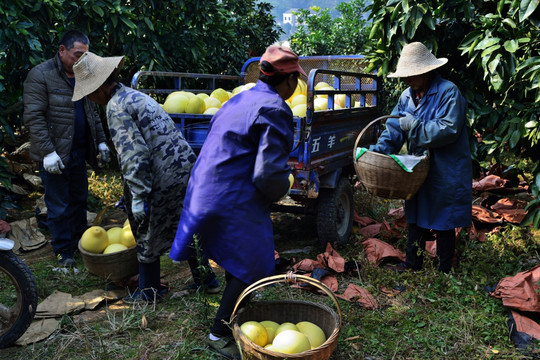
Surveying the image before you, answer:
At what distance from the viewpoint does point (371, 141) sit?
5727 millimetres

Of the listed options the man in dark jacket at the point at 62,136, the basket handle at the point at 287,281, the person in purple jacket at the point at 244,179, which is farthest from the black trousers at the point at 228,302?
the man in dark jacket at the point at 62,136

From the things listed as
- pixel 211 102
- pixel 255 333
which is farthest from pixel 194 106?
pixel 255 333

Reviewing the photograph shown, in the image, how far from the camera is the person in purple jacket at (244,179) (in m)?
2.56

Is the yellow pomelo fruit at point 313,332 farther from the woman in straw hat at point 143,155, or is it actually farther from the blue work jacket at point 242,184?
the woman in straw hat at point 143,155

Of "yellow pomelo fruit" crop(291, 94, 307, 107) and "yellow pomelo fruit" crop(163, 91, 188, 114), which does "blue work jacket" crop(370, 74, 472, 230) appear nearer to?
"yellow pomelo fruit" crop(291, 94, 307, 107)

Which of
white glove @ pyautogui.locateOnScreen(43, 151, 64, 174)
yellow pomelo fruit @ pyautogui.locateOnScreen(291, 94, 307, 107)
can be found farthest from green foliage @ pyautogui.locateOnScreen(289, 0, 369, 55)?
white glove @ pyautogui.locateOnScreen(43, 151, 64, 174)

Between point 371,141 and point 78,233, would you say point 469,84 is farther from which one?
point 78,233

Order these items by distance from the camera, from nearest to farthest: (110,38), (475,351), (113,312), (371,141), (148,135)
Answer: (475,351), (148,135), (113,312), (371,141), (110,38)

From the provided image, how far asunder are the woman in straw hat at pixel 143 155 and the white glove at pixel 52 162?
110cm

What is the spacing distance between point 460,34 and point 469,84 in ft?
1.60

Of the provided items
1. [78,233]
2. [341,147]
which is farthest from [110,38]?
[341,147]

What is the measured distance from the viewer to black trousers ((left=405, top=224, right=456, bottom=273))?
387cm

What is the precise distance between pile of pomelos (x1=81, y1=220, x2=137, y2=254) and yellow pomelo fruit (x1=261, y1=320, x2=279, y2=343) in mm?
1425

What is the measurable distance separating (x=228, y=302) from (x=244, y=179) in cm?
74
